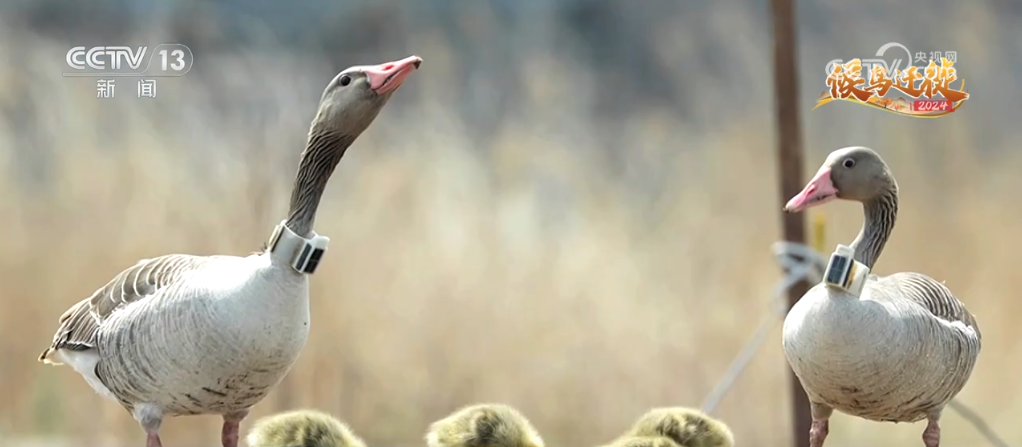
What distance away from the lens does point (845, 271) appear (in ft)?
3.34

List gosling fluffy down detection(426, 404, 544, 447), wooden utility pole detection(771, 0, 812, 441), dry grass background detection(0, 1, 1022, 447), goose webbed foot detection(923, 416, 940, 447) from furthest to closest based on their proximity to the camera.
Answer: dry grass background detection(0, 1, 1022, 447) → wooden utility pole detection(771, 0, 812, 441) → goose webbed foot detection(923, 416, 940, 447) → gosling fluffy down detection(426, 404, 544, 447)

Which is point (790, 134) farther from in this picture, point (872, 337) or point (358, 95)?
point (358, 95)

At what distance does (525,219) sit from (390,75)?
38.5 inches

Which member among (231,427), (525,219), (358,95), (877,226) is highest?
(358,95)

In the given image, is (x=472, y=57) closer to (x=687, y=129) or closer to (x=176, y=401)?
(x=687, y=129)

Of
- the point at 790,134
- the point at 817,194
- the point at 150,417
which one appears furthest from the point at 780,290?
the point at 150,417

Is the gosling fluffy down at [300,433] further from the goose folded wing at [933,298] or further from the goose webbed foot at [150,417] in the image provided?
the goose folded wing at [933,298]

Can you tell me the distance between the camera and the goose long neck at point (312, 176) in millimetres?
1076

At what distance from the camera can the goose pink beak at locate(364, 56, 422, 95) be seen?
1.04 meters

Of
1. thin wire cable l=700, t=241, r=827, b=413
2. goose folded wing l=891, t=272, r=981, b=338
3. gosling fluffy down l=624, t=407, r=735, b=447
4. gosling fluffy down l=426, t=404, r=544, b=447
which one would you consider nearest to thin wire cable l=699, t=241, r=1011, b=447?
thin wire cable l=700, t=241, r=827, b=413

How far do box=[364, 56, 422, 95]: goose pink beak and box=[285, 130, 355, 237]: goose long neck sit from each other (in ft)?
0.25

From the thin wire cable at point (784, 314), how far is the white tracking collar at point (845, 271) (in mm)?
412

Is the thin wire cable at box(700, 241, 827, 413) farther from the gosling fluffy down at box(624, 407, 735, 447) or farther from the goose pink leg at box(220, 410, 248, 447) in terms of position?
the goose pink leg at box(220, 410, 248, 447)

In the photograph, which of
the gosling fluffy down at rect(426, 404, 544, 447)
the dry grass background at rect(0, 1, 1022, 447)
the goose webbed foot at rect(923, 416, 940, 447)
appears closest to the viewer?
the gosling fluffy down at rect(426, 404, 544, 447)
